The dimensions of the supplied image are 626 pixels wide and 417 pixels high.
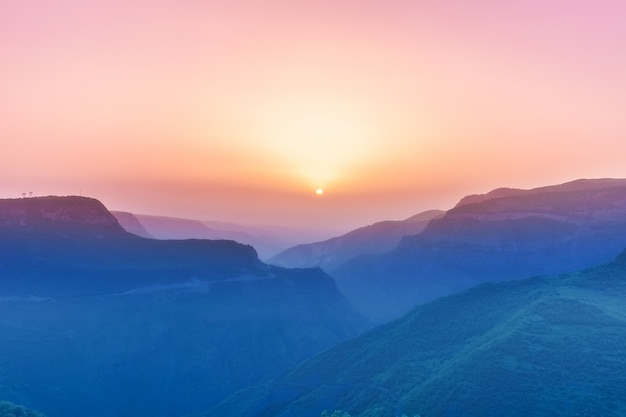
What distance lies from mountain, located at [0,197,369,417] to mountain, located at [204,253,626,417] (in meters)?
31.4

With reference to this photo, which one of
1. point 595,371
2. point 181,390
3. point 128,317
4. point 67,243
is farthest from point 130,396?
point 595,371

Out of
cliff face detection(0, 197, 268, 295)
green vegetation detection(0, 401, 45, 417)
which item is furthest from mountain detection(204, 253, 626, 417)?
cliff face detection(0, 197, 268, 295)

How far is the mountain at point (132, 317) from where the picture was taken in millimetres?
126125

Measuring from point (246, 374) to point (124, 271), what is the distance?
5396cm

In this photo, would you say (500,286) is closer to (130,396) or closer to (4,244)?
(130,396)

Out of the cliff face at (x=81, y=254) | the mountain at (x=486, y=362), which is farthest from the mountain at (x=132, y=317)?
the mountain at (x=486, y=362)

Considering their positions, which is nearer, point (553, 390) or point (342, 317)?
point (553, 390)

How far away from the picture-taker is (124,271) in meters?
164

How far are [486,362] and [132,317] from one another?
347 feet

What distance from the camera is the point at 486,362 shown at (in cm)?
8031

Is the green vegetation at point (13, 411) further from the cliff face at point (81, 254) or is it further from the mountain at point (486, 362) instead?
the cliff face at point (81, 254)

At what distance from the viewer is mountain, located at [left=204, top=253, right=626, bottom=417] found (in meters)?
71.9

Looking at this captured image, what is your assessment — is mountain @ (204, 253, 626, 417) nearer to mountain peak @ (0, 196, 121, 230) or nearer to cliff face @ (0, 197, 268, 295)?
cliff face @ (0, 197, 268, 295)

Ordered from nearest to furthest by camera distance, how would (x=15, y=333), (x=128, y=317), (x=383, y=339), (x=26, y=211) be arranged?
(x=383, y=339)
(x=15, y=333)
(x=128, y=317)
(x=26, y=211)
